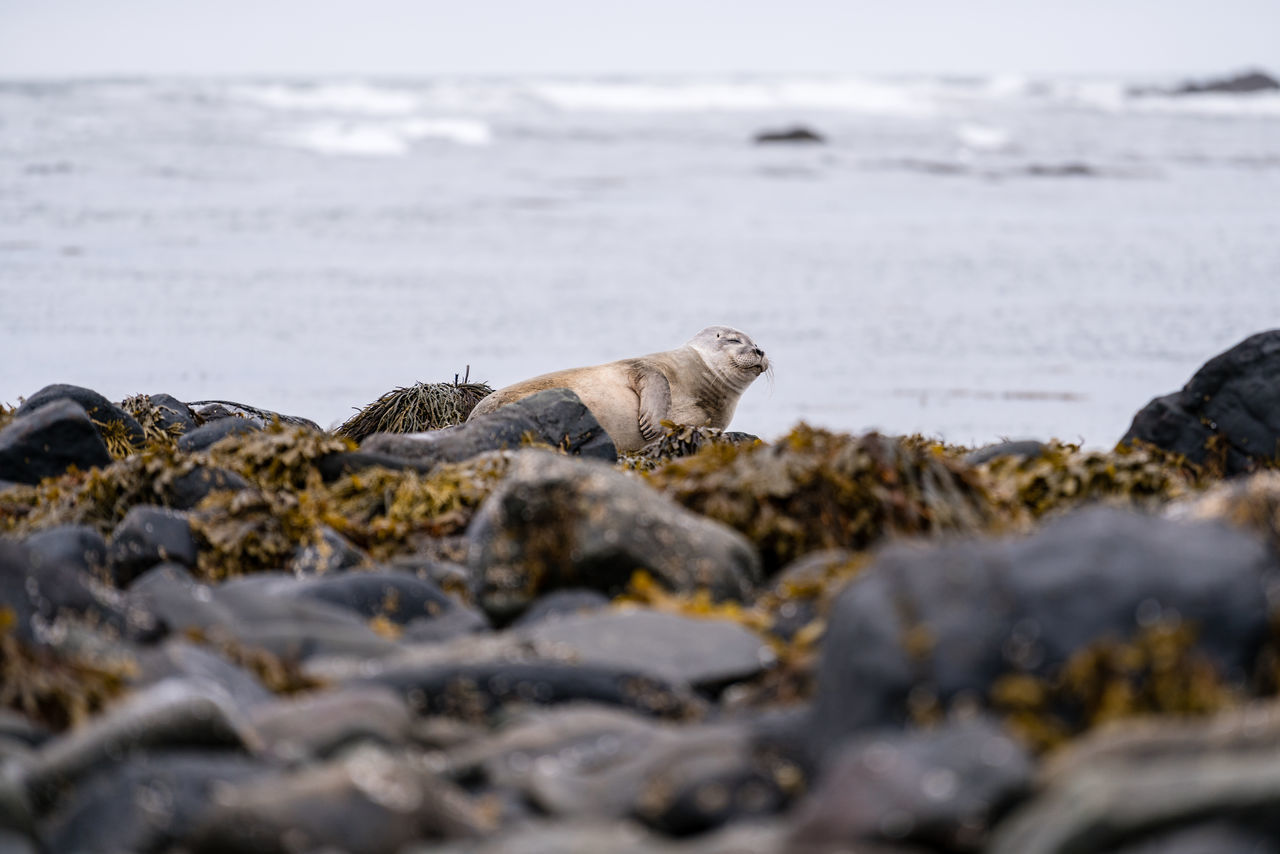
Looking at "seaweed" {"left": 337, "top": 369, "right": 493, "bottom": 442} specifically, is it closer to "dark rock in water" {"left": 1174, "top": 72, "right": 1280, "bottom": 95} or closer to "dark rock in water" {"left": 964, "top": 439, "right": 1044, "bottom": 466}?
"dark rock in water" {"left": 964, "top": 439, "right": 1044, "bottom": 466}

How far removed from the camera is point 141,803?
2.39 metres

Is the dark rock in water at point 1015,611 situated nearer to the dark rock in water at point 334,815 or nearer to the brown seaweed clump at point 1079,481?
the dark rock in water at point 334,815

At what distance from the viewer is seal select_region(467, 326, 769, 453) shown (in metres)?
7.38

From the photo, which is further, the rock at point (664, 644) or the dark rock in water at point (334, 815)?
the rock at point (664, 644)

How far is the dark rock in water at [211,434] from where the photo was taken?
620 cm

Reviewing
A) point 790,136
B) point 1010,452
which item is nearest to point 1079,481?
point 1010,452

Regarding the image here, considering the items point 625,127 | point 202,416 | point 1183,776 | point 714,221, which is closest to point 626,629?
point 1183,776

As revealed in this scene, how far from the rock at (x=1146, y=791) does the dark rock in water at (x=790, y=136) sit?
3175 cm

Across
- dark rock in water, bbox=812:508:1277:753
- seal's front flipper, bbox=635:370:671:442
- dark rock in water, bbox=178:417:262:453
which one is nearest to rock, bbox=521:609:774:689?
dark rock in water, bbox=812:508:1277:753

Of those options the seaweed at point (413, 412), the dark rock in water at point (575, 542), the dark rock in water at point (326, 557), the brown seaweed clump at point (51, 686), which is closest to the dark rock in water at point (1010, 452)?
the dark rock in water at point (575, 542)

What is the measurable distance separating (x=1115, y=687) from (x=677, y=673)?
109 cm

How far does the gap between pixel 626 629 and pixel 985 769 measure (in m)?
1.25

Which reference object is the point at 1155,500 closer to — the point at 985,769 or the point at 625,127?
the point at 985,769

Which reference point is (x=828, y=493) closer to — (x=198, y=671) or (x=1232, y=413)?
(x=198, y=671)
